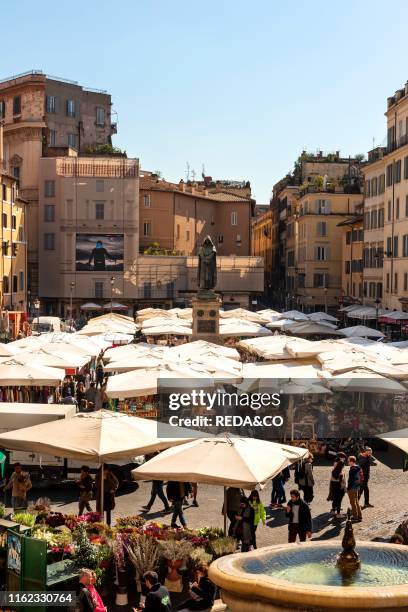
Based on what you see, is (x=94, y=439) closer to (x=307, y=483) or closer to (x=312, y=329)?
(x=307, y=483)

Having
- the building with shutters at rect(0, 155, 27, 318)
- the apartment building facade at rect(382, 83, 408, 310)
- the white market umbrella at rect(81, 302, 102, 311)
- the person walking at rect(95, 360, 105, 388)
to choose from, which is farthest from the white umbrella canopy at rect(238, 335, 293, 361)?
the white market umbrella at rect(81, 302, 102, 311)

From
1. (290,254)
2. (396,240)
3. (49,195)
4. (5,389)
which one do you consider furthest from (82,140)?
(5,389)

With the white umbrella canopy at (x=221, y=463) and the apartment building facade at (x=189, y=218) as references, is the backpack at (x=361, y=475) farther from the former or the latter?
the apartment building facade at (x=189, y=218)

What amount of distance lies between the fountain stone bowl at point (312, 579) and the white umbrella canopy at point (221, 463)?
3099mm

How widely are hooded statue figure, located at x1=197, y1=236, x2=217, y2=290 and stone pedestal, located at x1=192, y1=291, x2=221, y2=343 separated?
1.48 m

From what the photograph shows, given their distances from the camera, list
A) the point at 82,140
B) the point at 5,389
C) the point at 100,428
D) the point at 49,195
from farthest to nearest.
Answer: the point at 82,140, the point at 49,195, the point at 5,389, the point at 100,428

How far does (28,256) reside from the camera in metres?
90.0

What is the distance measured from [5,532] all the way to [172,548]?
2.36 metres

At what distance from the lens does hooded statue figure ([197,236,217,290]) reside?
1932 inches

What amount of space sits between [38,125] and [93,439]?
77376 mm

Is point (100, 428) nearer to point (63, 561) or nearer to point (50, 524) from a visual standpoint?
point (50, 524)

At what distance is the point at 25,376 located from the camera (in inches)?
1038

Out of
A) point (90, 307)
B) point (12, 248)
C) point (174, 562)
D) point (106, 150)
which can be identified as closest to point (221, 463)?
point (174, 562)

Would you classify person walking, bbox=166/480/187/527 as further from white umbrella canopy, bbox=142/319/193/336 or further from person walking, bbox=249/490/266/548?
white umbrella canopy, bbox=142/319/193/336
